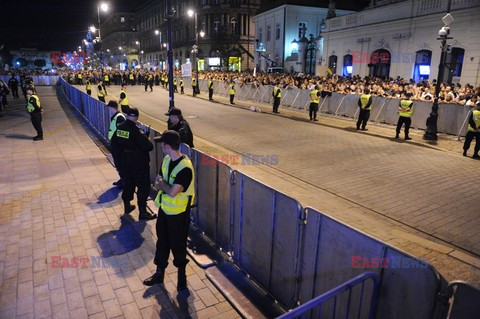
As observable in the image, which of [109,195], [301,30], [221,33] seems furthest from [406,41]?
[221,33]

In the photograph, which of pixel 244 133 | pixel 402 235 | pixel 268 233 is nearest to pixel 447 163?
pixel 402 235

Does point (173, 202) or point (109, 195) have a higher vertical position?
point (173, 202)

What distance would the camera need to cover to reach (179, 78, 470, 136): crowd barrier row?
1454cm

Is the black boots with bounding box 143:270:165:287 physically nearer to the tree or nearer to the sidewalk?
the sidewalk

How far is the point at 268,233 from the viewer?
4258 mm

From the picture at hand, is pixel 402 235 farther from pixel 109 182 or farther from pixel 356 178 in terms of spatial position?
pixel 109 182

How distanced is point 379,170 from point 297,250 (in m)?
6.71

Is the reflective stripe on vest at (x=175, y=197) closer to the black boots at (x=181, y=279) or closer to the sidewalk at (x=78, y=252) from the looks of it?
the black boots at (x=181, y=279)

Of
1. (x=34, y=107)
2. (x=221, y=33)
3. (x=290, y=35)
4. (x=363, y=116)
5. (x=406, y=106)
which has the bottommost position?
(x=363, y=116)

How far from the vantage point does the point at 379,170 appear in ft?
31.7

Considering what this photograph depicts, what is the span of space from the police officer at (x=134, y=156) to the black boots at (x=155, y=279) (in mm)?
2079

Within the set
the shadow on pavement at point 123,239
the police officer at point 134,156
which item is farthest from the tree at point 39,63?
the shadow on pavement at point 123,239

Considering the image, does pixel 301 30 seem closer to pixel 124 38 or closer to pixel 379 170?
pixel 379 170

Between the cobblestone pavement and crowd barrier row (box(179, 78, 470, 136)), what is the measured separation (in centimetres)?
86
